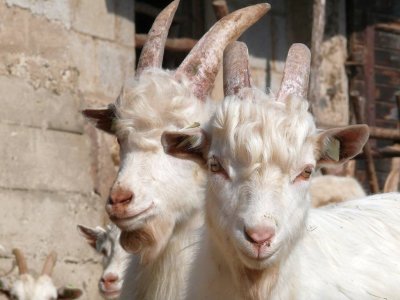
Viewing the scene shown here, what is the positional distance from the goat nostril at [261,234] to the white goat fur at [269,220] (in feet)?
0.09

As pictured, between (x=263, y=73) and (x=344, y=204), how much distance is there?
658cm

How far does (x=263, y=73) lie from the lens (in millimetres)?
13180

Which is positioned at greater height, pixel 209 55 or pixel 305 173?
pixel 209 55

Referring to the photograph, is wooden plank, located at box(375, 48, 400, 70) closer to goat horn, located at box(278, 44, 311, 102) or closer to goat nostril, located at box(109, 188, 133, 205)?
goat horn, located at box(278, 44, 311, 102)

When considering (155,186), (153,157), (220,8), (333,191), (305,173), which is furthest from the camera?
(220,8)

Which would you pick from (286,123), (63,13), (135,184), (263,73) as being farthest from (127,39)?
(286,123)

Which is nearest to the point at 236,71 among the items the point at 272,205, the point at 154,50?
the point at 272,205

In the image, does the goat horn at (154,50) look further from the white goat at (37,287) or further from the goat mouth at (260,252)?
the white goat at (37,287)

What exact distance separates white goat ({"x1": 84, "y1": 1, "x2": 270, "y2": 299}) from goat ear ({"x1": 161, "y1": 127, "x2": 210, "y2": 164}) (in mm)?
461

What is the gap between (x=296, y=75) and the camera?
222 inches

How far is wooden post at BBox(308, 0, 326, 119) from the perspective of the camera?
477 inches

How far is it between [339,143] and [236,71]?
608 mm

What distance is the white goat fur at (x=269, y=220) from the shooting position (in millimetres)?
5008

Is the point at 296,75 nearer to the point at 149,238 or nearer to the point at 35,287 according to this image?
the point at 149,238
